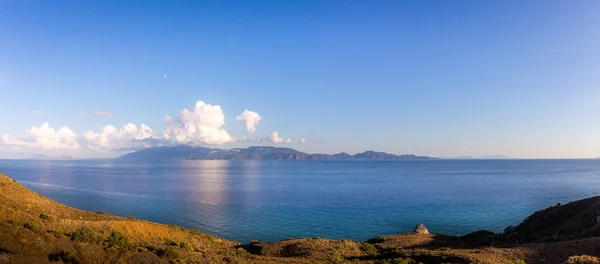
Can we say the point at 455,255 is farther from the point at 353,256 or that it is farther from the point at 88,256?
the point at 88,256

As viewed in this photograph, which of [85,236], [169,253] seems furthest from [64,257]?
[169,253]

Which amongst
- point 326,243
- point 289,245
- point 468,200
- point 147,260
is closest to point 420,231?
point 326,243

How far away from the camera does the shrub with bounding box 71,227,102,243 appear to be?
2478 centimetres

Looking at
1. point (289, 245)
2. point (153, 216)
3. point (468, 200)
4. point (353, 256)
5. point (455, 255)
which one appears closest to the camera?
point (455, 255)

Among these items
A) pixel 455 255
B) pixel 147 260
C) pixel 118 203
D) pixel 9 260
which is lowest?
pixel 118 203

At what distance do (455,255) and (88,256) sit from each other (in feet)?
104

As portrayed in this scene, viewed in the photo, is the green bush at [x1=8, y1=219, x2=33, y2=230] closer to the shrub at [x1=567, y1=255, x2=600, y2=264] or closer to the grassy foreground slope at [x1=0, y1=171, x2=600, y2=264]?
the grassy foreground slope at [x1=0, y1=171, x2=600, y2=264]

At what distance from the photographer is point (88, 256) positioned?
22.2 meters

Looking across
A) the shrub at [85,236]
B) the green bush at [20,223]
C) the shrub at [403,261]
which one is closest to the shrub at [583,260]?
the shrub at [403,261]

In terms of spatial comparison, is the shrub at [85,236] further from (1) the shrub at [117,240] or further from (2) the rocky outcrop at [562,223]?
(2) the rocky outcrop at [562,223]

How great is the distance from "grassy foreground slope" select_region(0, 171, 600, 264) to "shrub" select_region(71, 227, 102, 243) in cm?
6

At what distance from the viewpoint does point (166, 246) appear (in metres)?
28.2

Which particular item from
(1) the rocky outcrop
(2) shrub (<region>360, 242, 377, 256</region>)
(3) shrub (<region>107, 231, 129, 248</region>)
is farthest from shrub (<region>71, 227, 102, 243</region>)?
(1) the rocky outcrop

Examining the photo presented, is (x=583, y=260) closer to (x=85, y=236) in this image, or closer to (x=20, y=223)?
(x=85, y=236)
